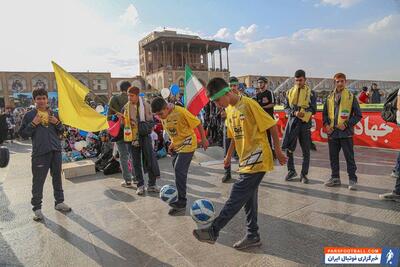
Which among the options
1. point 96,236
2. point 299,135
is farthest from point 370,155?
point 96,236

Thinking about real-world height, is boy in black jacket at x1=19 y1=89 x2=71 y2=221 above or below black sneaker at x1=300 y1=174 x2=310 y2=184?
above

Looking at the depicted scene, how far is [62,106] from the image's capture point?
478 centimetres

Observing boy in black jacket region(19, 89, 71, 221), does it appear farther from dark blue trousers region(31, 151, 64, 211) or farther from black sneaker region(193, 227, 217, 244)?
black sneaker region(193, 227, 217, 244)

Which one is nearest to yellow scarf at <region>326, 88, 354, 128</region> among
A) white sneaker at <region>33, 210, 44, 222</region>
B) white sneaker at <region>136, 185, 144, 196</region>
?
white sneaker at <region>136, 185, 144, 196</region>

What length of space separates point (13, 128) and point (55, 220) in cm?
1577

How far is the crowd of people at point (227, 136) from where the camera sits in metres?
2.87

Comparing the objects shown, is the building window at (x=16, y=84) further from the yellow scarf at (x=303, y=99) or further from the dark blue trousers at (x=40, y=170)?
the yellow scarf at (x=303, y=99)

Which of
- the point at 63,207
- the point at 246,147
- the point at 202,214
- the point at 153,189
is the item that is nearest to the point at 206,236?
the point at 202,214

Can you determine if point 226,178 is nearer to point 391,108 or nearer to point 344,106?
point 344,106

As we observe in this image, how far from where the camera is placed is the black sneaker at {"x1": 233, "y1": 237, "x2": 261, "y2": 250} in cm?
304

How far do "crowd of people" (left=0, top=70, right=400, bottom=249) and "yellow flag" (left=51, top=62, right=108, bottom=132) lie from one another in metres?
0.38

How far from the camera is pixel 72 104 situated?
4836 mm

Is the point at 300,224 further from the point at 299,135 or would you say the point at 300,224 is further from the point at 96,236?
the point at 96,236

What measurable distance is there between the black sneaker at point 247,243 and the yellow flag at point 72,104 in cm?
326
